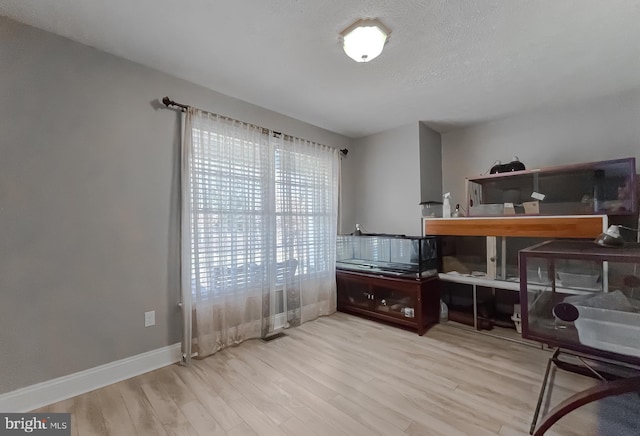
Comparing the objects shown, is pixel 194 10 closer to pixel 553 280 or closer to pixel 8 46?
pixel 8 46

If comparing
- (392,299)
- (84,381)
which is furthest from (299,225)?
(84,381)

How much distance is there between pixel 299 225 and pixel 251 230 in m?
0.65

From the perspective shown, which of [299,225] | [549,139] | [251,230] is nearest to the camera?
[251,230]

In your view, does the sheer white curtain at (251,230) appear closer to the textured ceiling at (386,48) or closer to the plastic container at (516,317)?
the textured ceiling at (386,48)

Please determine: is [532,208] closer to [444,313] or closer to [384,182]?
[444,313]

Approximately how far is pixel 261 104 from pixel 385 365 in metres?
2.77

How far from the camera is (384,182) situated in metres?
3.71

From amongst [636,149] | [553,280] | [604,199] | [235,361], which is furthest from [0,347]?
[636,149]

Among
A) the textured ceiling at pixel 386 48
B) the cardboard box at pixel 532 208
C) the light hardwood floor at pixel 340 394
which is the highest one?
the textured ceiling at pixel 386 48

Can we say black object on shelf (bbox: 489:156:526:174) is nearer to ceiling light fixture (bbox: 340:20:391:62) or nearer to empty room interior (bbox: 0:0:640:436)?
empty room interior (bbox: 0:0:640:436)

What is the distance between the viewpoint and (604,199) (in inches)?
93.7

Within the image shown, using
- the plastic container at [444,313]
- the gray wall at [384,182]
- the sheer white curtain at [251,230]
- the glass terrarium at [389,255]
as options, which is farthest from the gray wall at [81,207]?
the plastic container at [444,313]

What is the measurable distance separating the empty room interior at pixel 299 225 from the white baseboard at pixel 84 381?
0.01 meters

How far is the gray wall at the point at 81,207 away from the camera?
1.67 metres
